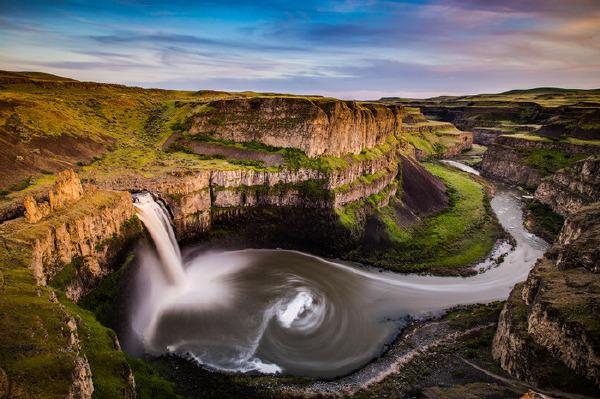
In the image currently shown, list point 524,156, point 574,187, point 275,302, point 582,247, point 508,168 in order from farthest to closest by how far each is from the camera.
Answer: point 508,168, point 524,156, point 574,187, point 275,302, point 582,247

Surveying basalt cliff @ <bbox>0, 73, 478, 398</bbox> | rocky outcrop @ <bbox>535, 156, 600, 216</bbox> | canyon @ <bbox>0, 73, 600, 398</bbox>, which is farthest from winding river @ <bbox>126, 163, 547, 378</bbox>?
rocky outcrop @ <bbox>535, 156, 600, 216</bbox>

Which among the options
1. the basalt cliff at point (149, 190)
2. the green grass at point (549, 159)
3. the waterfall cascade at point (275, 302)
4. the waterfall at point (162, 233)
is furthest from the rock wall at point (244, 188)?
the green grass at point (549, 159)

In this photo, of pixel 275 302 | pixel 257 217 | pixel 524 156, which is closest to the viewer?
pixel 275 302

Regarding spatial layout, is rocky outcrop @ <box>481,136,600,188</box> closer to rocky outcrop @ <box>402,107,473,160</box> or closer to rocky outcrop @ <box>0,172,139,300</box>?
rocky outcrop @ <box>402,107,473,160</box>

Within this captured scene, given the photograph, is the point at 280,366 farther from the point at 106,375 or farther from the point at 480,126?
the point at 480,126

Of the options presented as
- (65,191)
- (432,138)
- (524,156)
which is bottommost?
(65,191)

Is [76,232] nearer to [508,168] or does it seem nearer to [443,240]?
[443,240]

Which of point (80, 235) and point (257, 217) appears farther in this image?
point (257, 217)

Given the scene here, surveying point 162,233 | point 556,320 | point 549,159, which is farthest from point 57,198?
point 549,159
